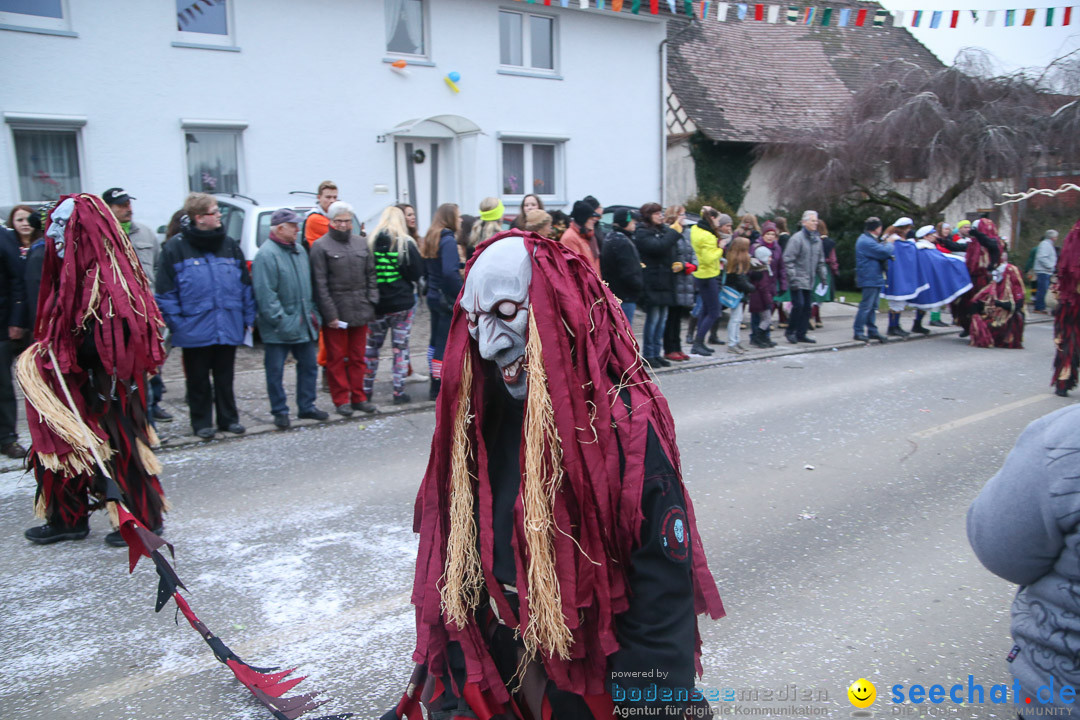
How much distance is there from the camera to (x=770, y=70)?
24984 mm

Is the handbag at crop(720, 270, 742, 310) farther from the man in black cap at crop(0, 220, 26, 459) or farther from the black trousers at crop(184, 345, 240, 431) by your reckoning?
the man in black cap at crop(0, 220, 26, 459)

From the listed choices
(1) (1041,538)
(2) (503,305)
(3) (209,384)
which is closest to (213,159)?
(3) (209,384)

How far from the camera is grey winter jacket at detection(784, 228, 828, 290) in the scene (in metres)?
12.2

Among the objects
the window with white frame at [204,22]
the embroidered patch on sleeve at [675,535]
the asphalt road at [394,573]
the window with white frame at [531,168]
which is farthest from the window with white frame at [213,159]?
the embroidered patch on sleeve at [675,535]

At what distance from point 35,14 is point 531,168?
8963 millimetres

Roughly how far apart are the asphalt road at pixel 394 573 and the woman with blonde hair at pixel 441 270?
1156 mm

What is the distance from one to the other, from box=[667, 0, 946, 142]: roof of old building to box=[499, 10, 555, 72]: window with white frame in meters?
5.74

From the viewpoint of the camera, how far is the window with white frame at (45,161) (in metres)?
12.7

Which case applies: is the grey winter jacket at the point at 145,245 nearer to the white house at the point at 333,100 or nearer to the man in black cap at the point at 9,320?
the man in black cap at the point at 9,320

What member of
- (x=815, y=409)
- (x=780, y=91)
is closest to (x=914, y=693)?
(x=815, y=409)

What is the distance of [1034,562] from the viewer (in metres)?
1.84

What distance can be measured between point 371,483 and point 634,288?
4.83 metres

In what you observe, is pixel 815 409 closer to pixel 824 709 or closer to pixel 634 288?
pixel 634 288

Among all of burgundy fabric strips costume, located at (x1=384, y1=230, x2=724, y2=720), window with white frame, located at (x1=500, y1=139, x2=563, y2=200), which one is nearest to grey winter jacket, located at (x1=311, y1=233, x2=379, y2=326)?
burgundy fabric strips costume, located at (x1=384, y1=230, x2=724, y2=720)
